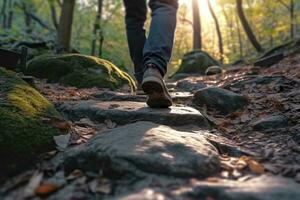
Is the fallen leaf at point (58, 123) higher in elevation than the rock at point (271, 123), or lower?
lower

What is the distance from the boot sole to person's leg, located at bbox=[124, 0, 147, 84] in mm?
635

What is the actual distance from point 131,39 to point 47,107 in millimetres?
1173

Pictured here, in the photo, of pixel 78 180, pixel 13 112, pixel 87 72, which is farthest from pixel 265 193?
pixel 87 72

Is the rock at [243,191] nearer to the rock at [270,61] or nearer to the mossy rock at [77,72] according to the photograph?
the mossy rock at [77,72]

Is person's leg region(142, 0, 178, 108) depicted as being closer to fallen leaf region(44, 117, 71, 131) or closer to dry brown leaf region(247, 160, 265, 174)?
fallen leaf region(44, 117, 71, 131)

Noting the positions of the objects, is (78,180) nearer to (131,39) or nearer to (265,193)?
(265,193)

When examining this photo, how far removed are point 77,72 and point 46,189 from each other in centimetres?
346

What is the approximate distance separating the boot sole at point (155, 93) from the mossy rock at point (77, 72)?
209cm

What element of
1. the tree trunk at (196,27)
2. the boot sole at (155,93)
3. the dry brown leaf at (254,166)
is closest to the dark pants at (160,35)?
the boot sole at (155,93)

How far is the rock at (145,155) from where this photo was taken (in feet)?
5.82

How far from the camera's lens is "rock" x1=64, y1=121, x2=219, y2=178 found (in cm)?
177

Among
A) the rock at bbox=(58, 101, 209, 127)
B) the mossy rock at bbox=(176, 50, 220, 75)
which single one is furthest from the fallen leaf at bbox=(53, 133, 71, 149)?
the mossy rock at bbox=(176, 50, 220, 75)

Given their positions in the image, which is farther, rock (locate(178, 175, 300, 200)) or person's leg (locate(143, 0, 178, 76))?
person's leg (locate(143, 0, 178, 76))

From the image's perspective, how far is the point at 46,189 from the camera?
5.37 ft
